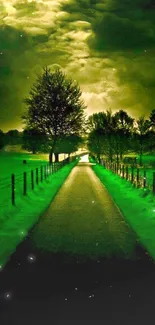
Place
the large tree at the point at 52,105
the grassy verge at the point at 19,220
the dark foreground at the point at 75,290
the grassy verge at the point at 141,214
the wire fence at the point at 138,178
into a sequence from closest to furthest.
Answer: the dark foreground at the point at 75,290 → the grassy verge at the point at 19,220 → the grassy verge at the point at 141,214 → the wire fence at the point at 138,178 → the large tree at the point at 52,105

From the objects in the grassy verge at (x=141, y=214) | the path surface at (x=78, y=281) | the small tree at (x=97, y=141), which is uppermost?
the small tree at (x=97, y=141)

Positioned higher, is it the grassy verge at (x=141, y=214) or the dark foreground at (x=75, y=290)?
the dark foreground at (x=75, y=290)

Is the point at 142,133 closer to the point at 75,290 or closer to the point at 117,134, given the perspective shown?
the point at 117,134

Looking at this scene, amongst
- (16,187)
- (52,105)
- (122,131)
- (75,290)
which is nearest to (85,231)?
(75,290)

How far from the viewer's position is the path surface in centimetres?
538

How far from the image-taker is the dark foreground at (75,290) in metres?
5.32

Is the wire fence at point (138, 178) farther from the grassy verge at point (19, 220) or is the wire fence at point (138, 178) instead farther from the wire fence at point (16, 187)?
the wire fence at point (16, 187)

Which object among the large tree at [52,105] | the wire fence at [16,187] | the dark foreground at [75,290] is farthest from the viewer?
the large tree at [52,105]

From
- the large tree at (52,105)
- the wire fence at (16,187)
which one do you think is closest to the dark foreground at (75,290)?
the wire fence at (16,187)

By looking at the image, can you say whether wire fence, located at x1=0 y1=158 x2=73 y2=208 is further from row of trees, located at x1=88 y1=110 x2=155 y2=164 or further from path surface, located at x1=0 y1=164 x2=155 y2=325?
row of trees, located at x1=88 y1=110 x2=155 y2=164

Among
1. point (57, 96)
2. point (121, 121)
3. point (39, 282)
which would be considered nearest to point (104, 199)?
point (39, 282)

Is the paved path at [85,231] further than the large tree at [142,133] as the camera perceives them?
No

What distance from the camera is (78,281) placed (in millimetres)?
6758

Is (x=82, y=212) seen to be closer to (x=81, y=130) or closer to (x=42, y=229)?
(x=42, y=229)
